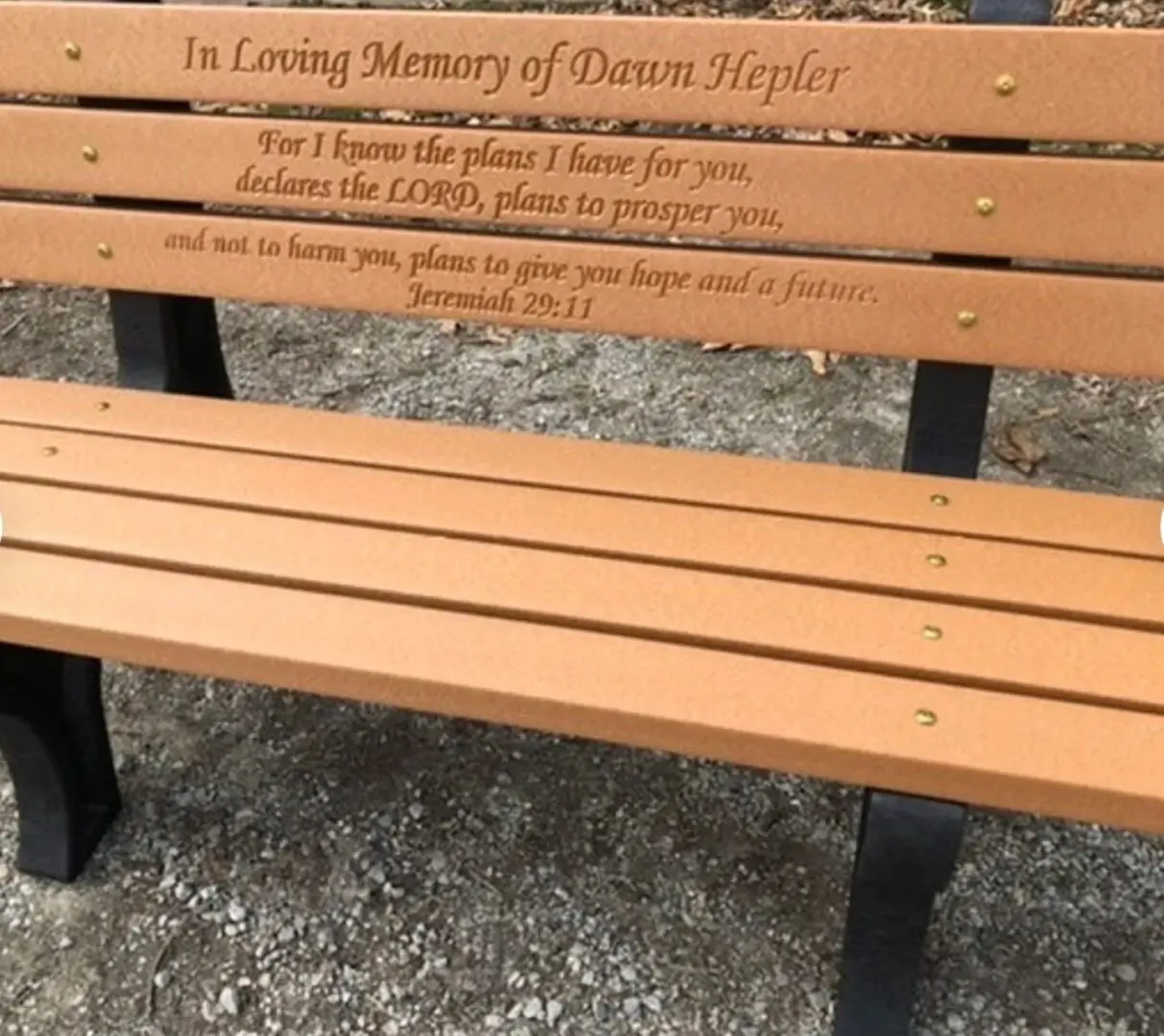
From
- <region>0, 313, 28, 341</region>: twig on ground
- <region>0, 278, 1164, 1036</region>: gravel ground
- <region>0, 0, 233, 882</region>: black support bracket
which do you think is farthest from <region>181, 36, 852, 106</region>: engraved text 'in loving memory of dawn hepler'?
<region>0, 313, 28, 341</region>: twig on ground

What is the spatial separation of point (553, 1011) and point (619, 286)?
1053mm

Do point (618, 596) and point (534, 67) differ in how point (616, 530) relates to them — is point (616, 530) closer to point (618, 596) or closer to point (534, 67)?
point (618, 596)

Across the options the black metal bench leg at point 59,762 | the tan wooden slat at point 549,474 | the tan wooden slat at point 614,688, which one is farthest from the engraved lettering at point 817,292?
the black metal bench leg at point 59,762

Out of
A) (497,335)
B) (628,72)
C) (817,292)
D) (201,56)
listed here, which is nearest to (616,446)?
(817,292)

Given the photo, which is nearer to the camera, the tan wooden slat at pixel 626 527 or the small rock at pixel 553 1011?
the tan wooden slat at pixel 626 527

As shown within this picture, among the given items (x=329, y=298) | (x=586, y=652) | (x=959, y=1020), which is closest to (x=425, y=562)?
(x=586, y=652)

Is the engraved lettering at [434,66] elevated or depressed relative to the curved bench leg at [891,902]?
elevated

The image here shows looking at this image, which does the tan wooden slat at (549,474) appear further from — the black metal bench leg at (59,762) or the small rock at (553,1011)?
the small rock at (553,1011)

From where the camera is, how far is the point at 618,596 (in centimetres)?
174

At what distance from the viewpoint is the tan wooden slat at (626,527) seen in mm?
1743

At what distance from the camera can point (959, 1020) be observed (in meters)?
2.00

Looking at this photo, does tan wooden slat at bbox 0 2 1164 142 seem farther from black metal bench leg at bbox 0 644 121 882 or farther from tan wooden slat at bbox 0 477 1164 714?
black metal bench leg at bbox 0 644 121 882

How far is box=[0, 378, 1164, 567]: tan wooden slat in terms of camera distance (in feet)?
6.18

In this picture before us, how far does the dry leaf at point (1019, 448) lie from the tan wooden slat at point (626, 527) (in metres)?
1.27
